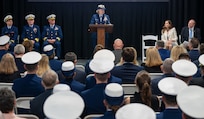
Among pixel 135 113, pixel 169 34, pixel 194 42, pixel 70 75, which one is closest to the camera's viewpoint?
pixel 135 113

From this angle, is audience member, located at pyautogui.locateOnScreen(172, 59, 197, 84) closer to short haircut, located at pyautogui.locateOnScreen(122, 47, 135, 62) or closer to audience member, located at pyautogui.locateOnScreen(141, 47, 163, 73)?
short haircut, located at pyautogui.locateOnScreen(122, 47, 135, 62)

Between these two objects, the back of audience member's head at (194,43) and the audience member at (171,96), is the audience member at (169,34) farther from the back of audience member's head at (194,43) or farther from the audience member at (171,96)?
the audience member at (171,96)

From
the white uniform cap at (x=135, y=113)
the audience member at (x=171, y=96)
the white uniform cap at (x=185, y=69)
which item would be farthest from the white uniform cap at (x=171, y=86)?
the white uniform cap at (x=185, y=69)

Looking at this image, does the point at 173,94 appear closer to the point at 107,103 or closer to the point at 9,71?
the point at 107,103

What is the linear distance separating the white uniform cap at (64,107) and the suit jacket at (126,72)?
2.96 meters

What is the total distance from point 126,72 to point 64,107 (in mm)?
3118

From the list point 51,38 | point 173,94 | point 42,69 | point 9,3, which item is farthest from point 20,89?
point 9,3

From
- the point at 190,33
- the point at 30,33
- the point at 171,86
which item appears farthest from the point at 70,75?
the point at 190,33

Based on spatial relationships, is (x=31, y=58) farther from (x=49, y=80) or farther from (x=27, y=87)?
(x=49, y=80)

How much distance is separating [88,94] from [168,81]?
1.10 meters

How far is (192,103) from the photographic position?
254 centimetres

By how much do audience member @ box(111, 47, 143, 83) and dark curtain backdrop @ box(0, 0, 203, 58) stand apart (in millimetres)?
7038

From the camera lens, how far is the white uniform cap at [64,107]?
2.48 metres

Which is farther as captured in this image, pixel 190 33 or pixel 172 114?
pixel 190 33
